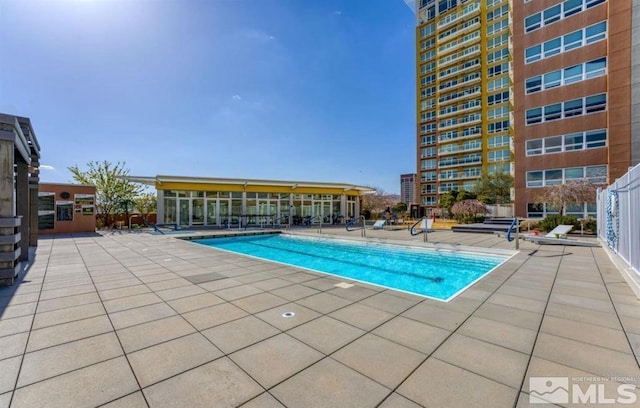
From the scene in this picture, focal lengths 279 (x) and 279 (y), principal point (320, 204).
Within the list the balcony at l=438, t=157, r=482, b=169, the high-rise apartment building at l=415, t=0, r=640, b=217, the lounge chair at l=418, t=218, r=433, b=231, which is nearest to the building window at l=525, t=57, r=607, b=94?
the high-rise apartment building at l=415, t=0, r=640, b=217

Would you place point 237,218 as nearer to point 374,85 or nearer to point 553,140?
point 374,85

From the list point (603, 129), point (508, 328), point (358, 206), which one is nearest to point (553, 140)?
point (603, 129)

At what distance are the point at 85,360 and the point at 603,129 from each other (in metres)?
22.9

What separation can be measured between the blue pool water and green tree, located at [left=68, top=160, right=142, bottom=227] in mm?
9501

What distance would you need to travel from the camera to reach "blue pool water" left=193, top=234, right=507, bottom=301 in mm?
6023

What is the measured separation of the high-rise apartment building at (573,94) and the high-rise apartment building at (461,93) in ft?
51.0

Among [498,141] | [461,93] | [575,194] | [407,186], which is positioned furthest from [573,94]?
[407,186]

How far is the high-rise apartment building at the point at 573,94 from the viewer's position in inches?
583

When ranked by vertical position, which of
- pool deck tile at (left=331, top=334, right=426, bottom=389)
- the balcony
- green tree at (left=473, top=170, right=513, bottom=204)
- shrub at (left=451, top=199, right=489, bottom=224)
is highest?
the balcony

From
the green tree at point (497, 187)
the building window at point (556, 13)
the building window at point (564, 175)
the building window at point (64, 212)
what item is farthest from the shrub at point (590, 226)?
the building window at point (64, 212)

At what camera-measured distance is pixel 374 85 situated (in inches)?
678

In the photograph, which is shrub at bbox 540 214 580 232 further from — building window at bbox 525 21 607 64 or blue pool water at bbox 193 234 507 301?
building window at bbox 525 21 607 64

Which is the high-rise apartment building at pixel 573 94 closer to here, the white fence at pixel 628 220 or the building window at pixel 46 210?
the white fence at pixel 628 220

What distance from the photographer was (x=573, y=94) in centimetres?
1638
